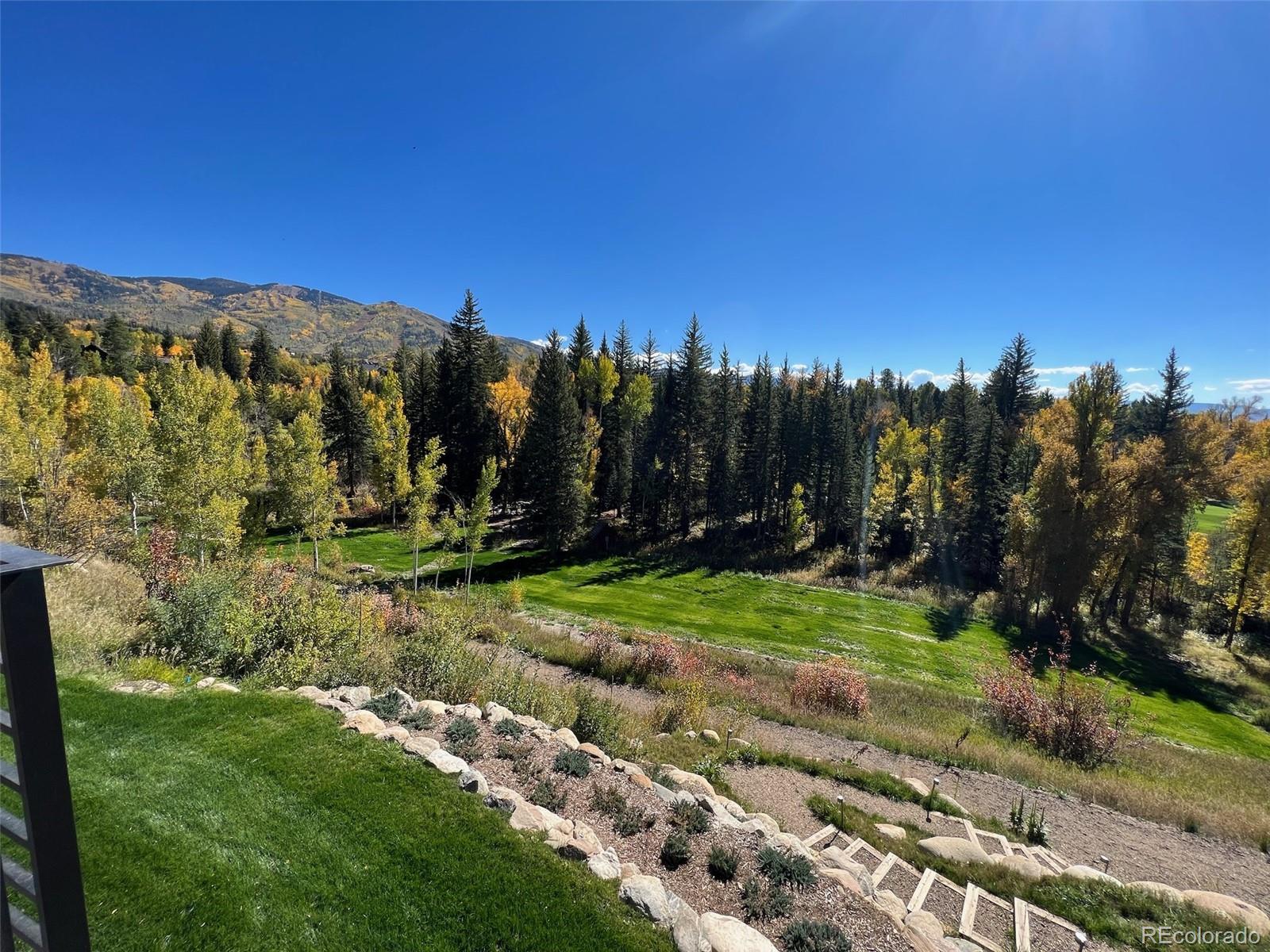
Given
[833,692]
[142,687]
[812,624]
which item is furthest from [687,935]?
[812,624]

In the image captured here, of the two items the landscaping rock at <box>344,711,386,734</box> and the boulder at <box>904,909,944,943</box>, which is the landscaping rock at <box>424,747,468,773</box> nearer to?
the landscaping rock at <box>344,711,386,734</box>

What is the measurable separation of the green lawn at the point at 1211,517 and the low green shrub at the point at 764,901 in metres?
69.0

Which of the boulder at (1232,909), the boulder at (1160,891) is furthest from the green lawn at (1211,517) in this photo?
the boulder at (1160,891)

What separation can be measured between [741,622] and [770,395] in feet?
102

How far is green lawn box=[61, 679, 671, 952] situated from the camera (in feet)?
13.3

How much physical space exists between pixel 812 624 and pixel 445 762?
87.1 feet

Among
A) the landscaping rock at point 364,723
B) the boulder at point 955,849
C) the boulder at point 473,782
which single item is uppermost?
the landscaping rock at point 364,723

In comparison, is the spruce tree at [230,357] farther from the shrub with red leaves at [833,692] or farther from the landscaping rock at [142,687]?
the shrub with red leaves at [833,692]

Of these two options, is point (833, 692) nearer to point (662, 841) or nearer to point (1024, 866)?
point (1024, 866)

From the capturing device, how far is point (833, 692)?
15.2m

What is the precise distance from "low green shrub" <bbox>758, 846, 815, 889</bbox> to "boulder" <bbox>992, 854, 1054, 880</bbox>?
3.57 m

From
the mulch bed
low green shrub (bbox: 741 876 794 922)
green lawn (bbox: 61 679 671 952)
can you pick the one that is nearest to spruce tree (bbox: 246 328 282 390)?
green lawn (bbox: 61 679 671 952)

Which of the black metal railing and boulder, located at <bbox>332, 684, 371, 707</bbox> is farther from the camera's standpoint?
boulder, located at <bbox>332, 684, 371, 707</bbox>

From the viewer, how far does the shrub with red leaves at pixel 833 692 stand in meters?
15.0
